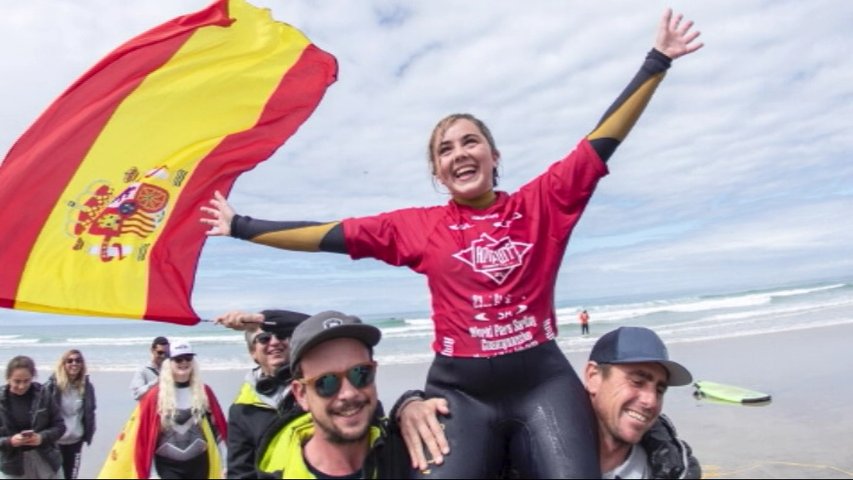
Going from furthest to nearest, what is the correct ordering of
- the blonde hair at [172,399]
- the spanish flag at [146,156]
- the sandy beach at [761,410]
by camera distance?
the sandy beach at [761,410]
the blonde hair at [172,399]
the spanish flag at [146,156]

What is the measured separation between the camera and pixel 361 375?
271cm

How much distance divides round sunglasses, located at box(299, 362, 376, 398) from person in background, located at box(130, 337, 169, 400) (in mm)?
6204

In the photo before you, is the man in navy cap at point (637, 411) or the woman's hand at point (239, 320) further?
the woman's hand at point (239, 320)

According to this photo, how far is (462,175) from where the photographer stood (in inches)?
130

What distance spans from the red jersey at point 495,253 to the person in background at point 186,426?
2.84 metres

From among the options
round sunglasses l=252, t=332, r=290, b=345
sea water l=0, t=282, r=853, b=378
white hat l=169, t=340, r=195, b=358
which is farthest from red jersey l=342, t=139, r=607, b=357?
sea water l=0, t=282, r=853, b=378

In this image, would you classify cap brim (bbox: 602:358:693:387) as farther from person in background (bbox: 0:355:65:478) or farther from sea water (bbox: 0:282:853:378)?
sea water (bbox: 0:282:853:378)

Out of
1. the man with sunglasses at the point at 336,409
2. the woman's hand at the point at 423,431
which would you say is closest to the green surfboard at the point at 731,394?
the woman's hand at the point at 423,431

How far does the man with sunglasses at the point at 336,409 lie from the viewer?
265cm

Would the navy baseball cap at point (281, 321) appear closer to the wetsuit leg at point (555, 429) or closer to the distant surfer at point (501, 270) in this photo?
the distant surfer at point (501, 270)

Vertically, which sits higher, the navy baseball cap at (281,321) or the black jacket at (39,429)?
the navy baseball cap at (281,321)

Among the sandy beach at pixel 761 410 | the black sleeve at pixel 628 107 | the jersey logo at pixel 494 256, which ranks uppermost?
the black sleeve at pixel 628 107

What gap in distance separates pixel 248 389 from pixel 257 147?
174cm

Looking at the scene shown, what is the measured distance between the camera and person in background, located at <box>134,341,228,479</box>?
228 inches
